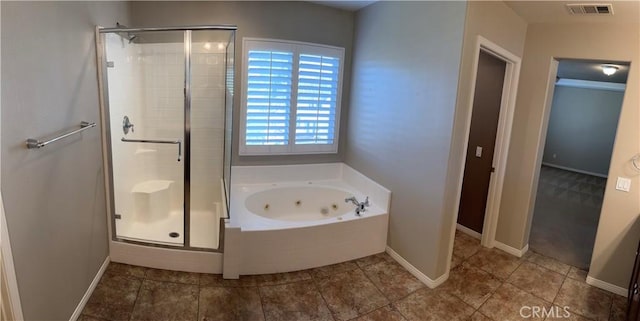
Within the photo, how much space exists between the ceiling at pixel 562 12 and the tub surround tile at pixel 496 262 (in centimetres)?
234

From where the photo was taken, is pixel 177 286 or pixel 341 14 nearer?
pixel 177 286

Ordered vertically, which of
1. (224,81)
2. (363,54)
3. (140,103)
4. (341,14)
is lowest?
(140,103)

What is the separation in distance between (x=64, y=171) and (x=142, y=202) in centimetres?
144

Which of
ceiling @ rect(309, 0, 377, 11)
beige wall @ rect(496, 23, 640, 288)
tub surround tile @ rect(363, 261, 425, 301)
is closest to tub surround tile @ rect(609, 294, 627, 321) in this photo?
beige wall @ rect(496, 23, 640, 288)

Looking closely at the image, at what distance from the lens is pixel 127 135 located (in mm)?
3291

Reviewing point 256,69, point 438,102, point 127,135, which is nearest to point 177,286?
point 127,135

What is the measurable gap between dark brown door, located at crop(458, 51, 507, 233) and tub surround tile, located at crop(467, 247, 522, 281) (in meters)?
0.40

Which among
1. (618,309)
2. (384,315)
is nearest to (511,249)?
(618,309)

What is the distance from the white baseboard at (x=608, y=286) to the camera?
284cm

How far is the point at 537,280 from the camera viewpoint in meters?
2.97

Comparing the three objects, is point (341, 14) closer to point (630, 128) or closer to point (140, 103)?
point (140, 103)

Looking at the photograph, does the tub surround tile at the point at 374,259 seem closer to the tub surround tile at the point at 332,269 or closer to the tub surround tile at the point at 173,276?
the tub surround tile at the point at 332,269

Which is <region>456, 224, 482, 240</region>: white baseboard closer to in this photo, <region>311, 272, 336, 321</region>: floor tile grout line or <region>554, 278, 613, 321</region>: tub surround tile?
<region>554, 278, 613, 321</region>: tub surround tile

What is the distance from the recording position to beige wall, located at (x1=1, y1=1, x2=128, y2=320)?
1.49 m
